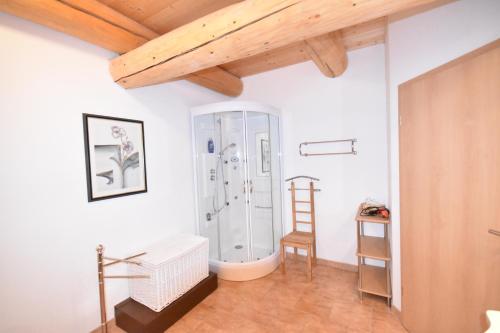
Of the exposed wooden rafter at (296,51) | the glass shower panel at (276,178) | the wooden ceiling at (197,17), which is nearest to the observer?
the wooden ceiling at (197,17)

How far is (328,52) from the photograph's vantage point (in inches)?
85.8

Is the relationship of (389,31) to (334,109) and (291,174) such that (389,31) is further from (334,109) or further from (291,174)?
(291,174)

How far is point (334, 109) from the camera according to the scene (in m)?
2.90

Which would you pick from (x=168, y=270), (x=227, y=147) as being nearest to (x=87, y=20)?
(x=227, y=147)

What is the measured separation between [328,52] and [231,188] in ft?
6.57

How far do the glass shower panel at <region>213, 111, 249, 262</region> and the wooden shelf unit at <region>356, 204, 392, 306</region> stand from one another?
1319 mm

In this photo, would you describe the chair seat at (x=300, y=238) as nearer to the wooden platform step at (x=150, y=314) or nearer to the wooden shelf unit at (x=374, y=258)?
the wooden shelf unit at (x=374, y=258)

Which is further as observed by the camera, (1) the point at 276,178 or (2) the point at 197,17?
(1) the point at 276,178

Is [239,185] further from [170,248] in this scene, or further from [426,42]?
[426,42]

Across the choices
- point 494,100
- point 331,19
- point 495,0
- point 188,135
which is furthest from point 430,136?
point 188,135

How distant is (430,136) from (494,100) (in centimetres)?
39

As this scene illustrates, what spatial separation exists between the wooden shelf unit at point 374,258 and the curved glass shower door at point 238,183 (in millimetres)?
1118

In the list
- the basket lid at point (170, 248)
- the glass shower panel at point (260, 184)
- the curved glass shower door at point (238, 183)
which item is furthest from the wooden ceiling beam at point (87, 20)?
the basket lid at point (170, 248)

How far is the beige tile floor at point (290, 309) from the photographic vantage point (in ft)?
6.46
